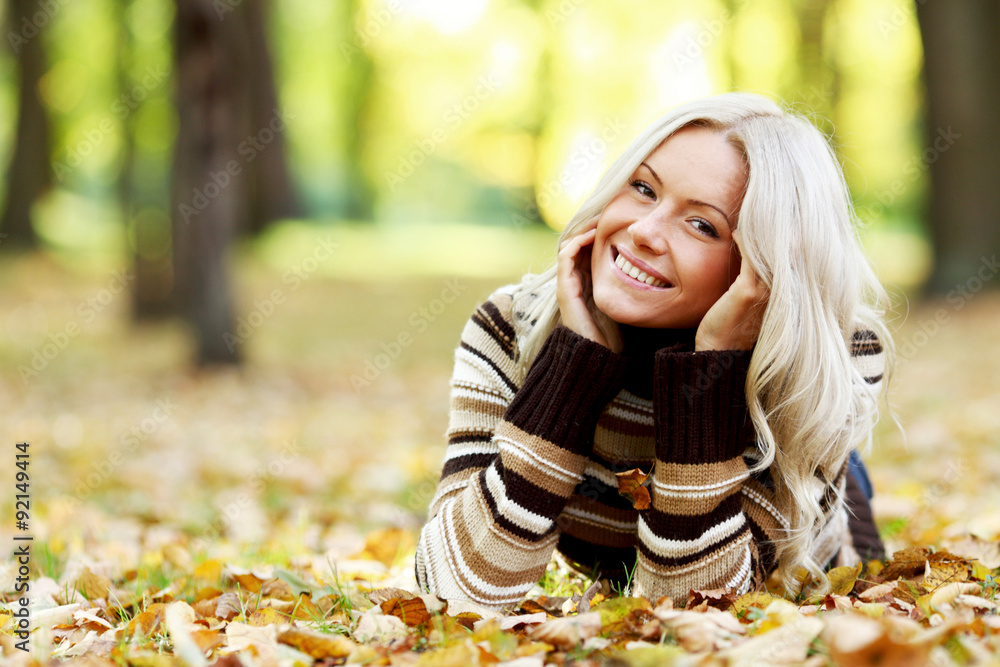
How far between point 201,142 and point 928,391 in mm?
6839

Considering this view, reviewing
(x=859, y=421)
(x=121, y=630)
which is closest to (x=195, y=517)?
(x=121, y=630)

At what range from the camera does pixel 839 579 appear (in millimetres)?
2256

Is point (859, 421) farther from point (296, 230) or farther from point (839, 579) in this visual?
point (296, 230)

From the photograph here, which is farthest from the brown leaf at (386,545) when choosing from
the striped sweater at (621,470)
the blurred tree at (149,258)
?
the blurred tree at (149,258)

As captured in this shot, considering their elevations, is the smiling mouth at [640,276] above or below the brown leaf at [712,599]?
above

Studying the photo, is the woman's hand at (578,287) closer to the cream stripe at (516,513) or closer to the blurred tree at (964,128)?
the cream stripe at (516,513)

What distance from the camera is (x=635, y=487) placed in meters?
2.14

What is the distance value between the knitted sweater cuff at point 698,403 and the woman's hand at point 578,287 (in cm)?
19
